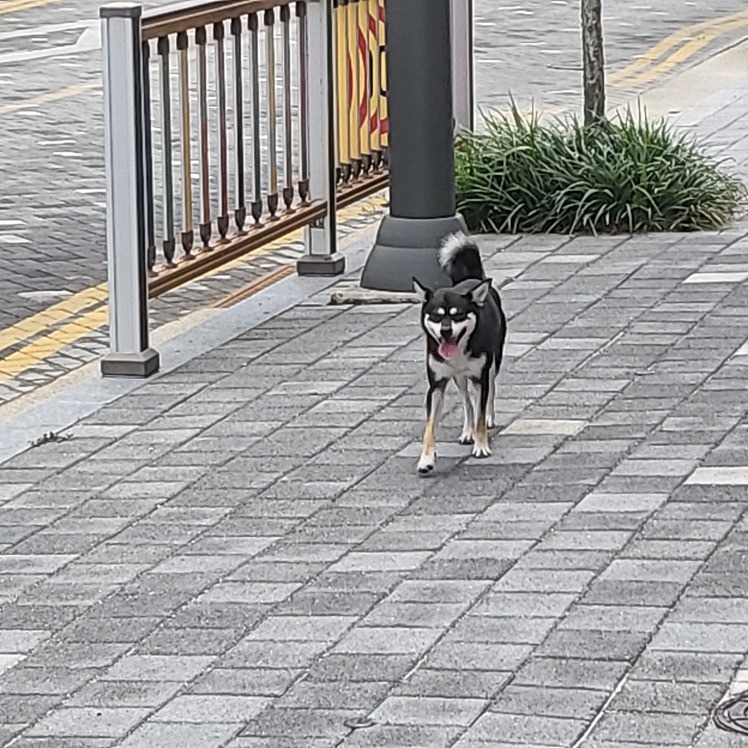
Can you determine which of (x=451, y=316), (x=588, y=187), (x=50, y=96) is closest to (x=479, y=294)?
(x=451, y=316)

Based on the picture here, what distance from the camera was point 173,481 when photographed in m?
6.48

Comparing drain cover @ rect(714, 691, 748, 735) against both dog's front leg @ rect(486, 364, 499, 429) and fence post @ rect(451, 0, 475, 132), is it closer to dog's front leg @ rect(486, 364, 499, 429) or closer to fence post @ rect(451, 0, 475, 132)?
dog's front leg @ rect(486, 364, 499, 429)

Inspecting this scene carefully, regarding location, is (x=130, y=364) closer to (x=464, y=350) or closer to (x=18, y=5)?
(x=464, y=350)

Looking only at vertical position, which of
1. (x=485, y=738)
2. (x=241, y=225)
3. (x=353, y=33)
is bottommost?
(x=485, y=738)

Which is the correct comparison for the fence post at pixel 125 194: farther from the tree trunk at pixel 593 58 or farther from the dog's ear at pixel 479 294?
the tree trunk at pixel 593 58

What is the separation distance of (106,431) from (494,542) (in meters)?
1.82

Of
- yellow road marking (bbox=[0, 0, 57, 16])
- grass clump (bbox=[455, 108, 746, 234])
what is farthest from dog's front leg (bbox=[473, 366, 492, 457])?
yellow road marking (bbox=[0, 0, 57, 16])

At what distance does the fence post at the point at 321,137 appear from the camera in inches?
364

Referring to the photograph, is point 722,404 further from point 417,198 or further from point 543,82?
point 543,82

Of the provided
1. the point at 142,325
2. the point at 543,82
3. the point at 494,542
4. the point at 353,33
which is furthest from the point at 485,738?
the point at 543,82

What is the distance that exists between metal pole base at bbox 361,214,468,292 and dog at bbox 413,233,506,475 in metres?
2.13

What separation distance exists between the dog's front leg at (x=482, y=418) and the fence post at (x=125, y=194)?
165cm

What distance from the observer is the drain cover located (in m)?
4.46

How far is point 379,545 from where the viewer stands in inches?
228
